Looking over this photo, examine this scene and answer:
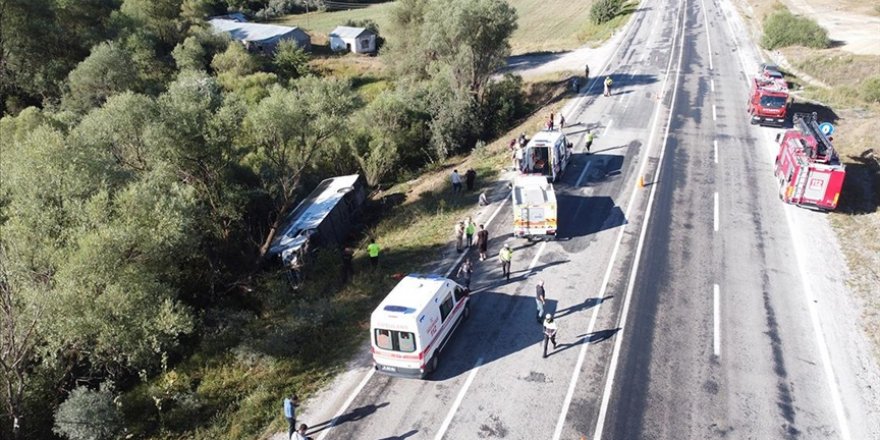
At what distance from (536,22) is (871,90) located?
200ft

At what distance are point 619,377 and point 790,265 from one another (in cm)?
1073

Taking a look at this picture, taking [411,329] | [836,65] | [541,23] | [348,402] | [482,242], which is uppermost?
[836,65]

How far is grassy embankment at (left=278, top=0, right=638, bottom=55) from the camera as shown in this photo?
7194 cm

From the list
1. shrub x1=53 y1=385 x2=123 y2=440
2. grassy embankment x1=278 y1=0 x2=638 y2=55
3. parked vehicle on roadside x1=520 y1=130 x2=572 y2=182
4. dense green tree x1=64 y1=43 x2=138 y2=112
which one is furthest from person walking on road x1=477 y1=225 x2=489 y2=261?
grassy embankment x1=278 y1=0 x2=638 y2=55

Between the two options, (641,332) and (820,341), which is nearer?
(820,341)

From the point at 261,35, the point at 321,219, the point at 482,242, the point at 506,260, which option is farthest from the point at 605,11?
the point at 506,260

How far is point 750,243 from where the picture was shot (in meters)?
22.9

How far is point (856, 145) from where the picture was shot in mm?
31531

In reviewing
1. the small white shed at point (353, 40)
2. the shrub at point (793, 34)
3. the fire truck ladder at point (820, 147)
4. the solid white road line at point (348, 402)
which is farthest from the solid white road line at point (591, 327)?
the small white shed at point (353, 40)

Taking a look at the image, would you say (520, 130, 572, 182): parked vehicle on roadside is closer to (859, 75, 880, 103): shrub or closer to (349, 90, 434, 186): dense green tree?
(349, 90, 434, 186): dense green tree

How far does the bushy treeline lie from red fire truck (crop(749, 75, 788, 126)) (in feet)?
58.8

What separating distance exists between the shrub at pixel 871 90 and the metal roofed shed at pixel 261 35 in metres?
62.1

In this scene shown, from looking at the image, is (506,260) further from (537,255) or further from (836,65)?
(836,65)

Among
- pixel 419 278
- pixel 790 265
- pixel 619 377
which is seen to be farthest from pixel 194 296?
pixel 790 265
